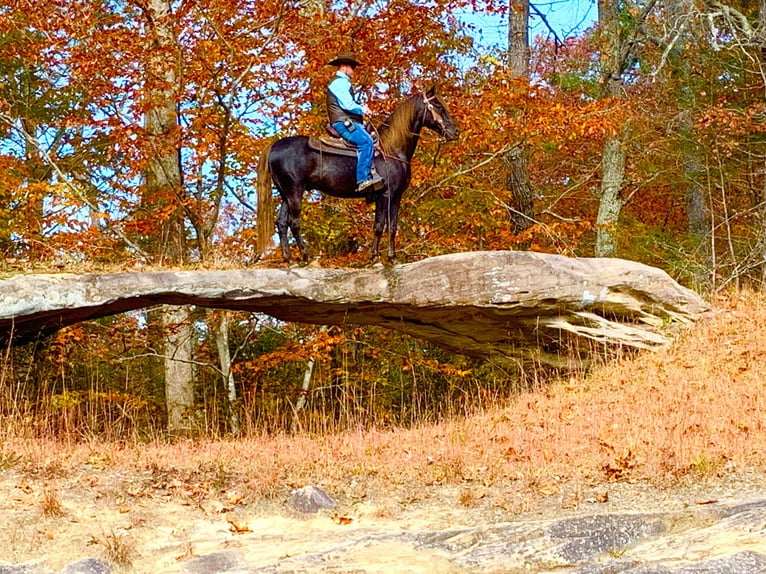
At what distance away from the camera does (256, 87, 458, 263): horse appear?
10.3 m

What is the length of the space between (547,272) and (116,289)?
216 inches

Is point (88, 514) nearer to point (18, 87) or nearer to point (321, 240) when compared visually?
point (321, 240)

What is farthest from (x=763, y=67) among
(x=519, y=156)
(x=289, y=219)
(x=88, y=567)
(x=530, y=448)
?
(x=88, y=567)

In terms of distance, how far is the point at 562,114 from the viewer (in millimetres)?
13609

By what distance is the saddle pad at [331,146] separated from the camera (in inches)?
406

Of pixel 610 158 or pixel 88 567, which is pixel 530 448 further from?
pixel 610 158

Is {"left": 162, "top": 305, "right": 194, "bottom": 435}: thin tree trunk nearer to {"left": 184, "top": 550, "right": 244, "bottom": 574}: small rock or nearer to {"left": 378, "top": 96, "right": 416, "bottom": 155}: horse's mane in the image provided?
{"left": 378, "top": 96, "right": 416, "bottom": 155}: horse's mane

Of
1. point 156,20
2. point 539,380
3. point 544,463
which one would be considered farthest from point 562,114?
point 544,463

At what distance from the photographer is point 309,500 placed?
7.27 m

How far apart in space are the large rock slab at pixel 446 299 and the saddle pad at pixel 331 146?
60.3 inches

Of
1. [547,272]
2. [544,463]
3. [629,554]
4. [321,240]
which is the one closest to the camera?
[629,554]

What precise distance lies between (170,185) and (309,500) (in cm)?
790

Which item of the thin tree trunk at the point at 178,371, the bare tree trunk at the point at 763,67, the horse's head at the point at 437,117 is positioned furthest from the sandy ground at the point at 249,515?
the bare tree trunk at the point at 763,67

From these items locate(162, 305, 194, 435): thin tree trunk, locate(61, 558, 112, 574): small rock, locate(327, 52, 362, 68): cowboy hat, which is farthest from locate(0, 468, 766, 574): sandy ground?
locate(162, 305, 194, 435): thin tree trunk
